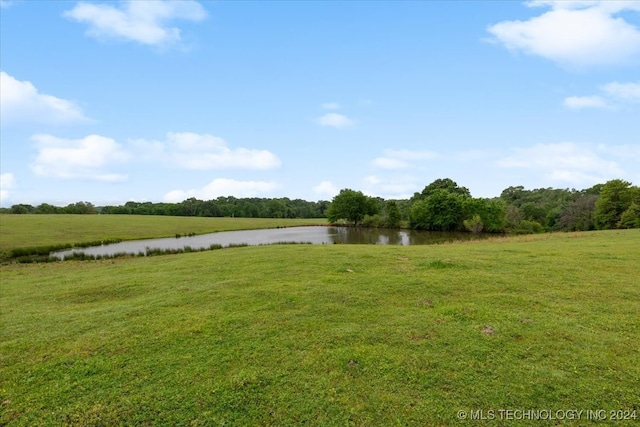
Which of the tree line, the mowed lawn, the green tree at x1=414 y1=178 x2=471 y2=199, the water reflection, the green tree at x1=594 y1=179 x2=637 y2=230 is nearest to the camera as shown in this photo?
the mowed lawn

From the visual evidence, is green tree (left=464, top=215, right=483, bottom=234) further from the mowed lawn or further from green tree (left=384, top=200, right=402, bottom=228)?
the mowed lawn

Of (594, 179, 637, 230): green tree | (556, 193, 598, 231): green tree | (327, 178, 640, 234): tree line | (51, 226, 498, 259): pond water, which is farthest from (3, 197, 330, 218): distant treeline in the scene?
(594, 179, 637, 230): green tree

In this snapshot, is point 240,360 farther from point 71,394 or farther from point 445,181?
point 445,181

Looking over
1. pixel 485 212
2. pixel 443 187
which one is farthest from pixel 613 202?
pixel 443 187

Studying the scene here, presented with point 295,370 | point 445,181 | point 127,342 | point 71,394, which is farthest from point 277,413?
point 445,181

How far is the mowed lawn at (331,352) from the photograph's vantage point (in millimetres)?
3953

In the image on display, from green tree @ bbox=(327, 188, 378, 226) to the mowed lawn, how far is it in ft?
211

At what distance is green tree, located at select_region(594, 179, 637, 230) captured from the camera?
42.6 m

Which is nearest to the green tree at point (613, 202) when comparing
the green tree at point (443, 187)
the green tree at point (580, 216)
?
the green tree at point (580, 216)

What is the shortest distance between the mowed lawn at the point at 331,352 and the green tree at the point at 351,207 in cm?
6438

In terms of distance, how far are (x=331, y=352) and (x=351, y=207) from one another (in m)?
68.9

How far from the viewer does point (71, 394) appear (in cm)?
441

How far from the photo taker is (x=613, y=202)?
43469mm

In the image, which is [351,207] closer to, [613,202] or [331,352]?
[613,202]
